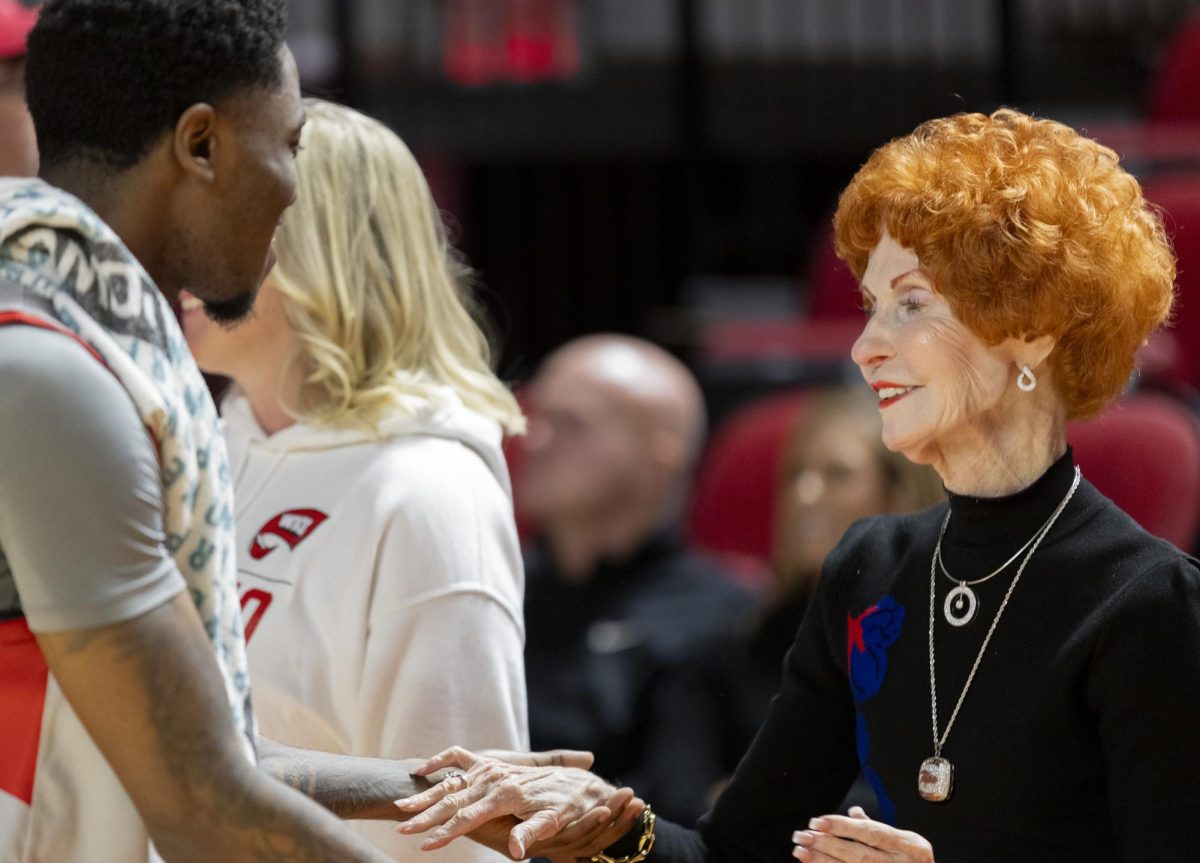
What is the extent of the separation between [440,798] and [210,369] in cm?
65

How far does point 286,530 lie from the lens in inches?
77.7

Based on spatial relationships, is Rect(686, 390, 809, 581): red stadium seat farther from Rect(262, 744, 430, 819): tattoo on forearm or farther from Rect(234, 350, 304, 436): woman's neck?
Rect(262, 744, 430, 819): tattoo on forearm

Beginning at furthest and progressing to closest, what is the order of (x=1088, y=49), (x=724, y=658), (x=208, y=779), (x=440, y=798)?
(x=1088, y=49) → (x=724, y=658) → (x=440, y=798) → (x=208, y=779)

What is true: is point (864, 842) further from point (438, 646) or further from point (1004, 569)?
point (438, 646)

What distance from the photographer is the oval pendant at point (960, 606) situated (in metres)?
1.64

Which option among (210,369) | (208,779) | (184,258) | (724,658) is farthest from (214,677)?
(724,658)

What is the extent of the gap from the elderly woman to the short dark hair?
617 mm

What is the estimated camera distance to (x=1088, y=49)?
5.44m

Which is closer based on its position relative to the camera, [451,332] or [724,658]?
[451,332]

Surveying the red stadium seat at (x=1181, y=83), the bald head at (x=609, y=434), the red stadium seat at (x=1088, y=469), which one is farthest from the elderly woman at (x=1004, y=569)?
the red stadium seat at (x=1181, y=83)

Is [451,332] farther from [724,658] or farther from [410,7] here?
[410,7]

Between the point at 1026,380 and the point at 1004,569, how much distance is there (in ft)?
0.55

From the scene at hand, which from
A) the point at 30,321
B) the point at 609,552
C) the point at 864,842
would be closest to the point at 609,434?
the point at 609,552

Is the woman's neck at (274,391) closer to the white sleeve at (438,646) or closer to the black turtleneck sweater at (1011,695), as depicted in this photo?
the white sleeve at (438,646)
